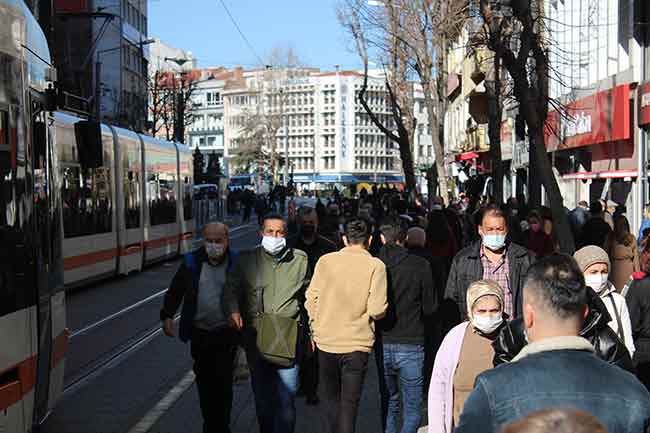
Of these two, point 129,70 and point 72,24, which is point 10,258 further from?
point 129,70

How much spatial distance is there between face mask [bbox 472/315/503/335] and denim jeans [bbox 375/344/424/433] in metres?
1.94

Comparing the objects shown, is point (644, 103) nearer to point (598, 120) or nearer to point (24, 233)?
point (598, 120)

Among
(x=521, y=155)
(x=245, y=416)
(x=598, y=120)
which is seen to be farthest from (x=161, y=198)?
(x=245, y=416)

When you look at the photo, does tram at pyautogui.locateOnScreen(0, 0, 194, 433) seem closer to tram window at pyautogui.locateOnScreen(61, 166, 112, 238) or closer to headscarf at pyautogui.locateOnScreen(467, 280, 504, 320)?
headscarf at pyautogui.locateOnScreen(467, 280, 504, 320)

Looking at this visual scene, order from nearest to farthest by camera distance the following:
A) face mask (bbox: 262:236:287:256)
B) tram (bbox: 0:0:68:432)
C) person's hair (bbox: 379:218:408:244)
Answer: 1. tram (bbox: 0:0:68:432)
2. face mask (bbox: 262:236:287:256)
3. person's hair (bbox: 379:218:408:244)

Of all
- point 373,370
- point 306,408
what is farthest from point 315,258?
point 373,370

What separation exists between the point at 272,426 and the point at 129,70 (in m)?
89.2

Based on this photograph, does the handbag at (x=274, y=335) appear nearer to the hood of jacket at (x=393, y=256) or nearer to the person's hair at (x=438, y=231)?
the hood of jacket at (x=393, y=256)

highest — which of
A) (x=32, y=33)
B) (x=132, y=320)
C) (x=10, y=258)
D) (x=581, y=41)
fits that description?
(x=581, y=41)

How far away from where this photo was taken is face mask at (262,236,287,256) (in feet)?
26.3

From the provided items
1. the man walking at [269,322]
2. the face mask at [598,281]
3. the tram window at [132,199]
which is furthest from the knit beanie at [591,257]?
the tram window at [132,199]

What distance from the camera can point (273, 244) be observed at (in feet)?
26.3

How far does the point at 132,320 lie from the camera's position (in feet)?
58.1

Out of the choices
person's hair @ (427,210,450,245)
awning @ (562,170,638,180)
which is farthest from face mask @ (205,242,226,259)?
awning @ (562,170,638,180)
